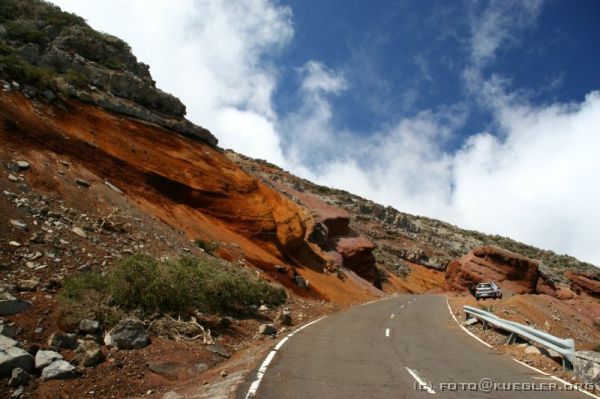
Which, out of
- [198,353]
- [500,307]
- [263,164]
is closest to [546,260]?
[263,164]

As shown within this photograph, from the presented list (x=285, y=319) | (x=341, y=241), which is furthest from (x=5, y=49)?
(x=341, y=241)

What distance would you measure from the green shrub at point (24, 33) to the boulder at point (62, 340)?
86.9 feet

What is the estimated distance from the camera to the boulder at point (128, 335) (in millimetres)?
9258

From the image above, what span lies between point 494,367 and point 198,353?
689 centimetres

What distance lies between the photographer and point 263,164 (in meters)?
93.9

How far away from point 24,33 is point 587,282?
59.4 metres

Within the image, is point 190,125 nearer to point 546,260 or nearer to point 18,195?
point 18,195

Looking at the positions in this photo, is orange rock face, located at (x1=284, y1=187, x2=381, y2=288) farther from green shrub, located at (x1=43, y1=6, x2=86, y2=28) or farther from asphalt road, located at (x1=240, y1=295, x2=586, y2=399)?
asphalt road, located at (x1=240, y1=295, x2=586, y2=399)

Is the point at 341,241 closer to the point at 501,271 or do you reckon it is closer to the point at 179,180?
the point at 501,271

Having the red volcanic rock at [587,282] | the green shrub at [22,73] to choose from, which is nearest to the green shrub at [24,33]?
the green shrub at [22,73]

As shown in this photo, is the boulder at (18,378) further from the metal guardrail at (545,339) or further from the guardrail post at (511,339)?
the guardrail post at (511,339)

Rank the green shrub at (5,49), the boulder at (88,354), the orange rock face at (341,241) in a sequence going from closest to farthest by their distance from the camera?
the boulder at (88,354), the green shrub at (5,49), the orange rock face at (341,241)

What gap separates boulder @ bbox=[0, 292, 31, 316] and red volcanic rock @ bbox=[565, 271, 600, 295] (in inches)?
2218

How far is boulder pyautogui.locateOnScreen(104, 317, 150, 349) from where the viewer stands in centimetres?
926
